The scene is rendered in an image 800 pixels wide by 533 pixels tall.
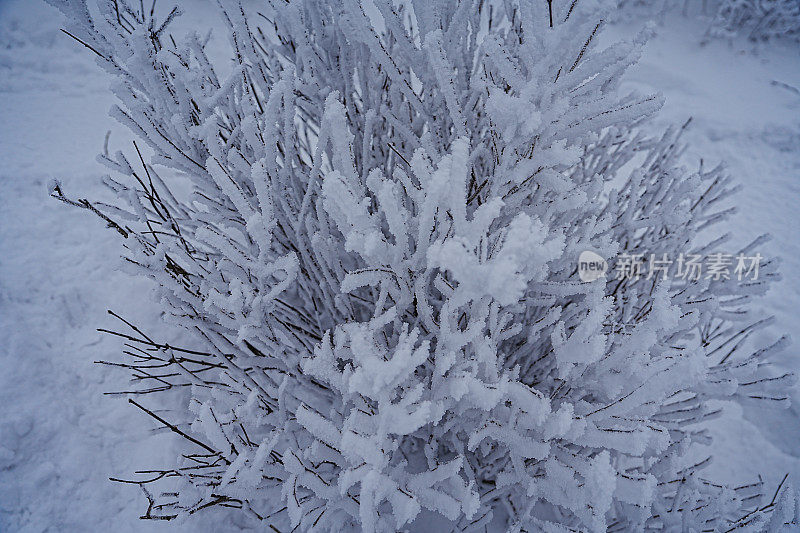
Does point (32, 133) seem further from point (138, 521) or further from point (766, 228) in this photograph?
point (766, 228)

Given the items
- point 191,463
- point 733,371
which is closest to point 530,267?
point 733,371

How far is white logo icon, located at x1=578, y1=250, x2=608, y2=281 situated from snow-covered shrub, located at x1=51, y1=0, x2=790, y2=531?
61 mm

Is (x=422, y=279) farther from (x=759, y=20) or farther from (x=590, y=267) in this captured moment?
(x=759, y=20)

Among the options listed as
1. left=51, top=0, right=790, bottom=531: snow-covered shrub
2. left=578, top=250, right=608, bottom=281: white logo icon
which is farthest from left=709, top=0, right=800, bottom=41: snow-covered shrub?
left=578, top=250, right=608, bottom=281: white logo icon

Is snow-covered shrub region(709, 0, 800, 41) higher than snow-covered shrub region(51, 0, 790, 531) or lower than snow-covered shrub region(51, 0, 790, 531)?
higher

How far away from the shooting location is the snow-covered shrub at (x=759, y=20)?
21.6ft

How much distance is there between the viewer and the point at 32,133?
342cm

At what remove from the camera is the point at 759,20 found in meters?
6.74

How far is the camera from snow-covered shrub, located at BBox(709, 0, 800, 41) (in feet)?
21.6

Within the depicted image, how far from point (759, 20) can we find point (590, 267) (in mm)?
8165

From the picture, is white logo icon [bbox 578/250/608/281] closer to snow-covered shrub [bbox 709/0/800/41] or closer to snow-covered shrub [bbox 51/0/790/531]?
snow-covered shrub [bbox 51/0/790/531]

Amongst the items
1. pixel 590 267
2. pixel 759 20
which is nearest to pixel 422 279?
pixel 590 267

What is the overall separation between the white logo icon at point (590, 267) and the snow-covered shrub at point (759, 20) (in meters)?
7.50

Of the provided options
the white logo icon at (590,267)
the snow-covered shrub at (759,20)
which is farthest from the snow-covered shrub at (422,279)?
the snow-covered shrub at (759,20)
